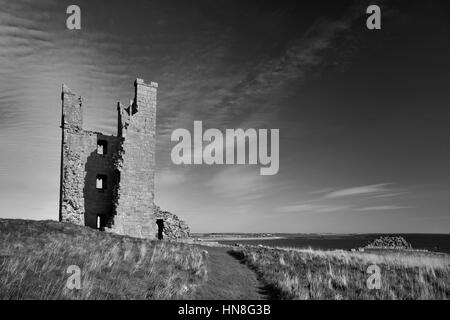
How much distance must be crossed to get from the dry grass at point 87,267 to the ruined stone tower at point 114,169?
842 centimetres

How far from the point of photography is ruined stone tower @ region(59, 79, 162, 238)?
24.1 m

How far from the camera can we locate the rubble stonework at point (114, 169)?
2408cm

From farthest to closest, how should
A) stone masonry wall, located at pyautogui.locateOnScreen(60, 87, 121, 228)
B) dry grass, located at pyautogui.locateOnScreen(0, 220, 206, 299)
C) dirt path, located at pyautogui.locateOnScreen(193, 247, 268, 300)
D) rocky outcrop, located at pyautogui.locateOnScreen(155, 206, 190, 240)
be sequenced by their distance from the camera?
rocky outcrop, located at pyautogui.locateOnScreen(155, 206, 190, 240)
stone masonry wall, located at pyautogui.locateOnScreen(60, 87, 121, 228)
dirt path, located at pyautogui.locateOnScreen(193, 247, 268, 300)
dry grass, located at pyautogui.locateOnScreen(0, 220, 206, 299)

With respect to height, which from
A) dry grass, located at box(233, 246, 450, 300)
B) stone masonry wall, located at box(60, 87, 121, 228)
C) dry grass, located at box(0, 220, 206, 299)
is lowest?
Answer: dry grass, located at box(233, 246, 450, 300)

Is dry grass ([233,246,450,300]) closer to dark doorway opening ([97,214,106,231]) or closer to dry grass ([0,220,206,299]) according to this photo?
dry grass ([0,220,206,299])

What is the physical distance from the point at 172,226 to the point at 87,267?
751 inches

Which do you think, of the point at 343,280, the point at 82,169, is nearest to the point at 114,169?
the point at 82,169

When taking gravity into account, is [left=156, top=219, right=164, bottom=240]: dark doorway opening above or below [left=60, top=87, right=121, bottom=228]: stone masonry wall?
below

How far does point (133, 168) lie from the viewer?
84.5ft

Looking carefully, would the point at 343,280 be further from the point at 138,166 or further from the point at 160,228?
the point at 160,228

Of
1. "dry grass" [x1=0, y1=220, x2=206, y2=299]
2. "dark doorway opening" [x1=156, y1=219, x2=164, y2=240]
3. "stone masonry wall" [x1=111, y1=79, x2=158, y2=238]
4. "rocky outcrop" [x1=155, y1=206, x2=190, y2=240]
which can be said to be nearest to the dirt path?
"dry grass" [x1=0, y1=220, x2=206, y2=299]

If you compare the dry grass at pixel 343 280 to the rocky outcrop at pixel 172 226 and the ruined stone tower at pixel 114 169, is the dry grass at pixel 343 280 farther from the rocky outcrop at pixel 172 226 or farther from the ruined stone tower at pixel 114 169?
the rocky outcrop at pixel 172 226
